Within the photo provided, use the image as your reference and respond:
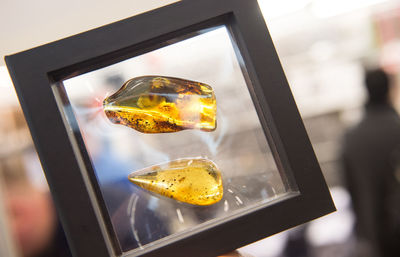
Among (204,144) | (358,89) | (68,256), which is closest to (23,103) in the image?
(204,144)

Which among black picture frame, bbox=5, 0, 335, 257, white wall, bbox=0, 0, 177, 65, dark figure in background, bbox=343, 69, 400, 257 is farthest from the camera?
dark figure in background, bbox=343, 69, 400, 257

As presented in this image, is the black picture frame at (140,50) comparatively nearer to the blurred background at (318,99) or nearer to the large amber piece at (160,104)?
the large amber piece at (160,104)

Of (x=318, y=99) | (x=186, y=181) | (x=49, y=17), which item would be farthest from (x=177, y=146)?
(x=318, y=99)

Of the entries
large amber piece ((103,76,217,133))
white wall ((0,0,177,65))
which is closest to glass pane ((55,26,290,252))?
large amber piece ((103,76,217,133))

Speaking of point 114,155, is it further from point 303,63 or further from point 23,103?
point 303,63

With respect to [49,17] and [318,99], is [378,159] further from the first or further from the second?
[49,17]

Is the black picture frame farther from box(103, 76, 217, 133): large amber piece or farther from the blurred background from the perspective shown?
the blurred background
